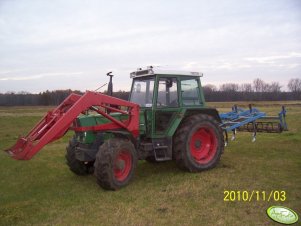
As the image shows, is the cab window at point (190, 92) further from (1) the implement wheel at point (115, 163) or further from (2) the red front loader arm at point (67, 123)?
(1) the implement wheel at point (115, 163)

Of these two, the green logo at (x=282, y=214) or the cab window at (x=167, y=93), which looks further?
the cab window at (x=167, y=93)

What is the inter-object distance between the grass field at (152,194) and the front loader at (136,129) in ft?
1.30

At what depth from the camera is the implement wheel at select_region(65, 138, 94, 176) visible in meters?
7.16

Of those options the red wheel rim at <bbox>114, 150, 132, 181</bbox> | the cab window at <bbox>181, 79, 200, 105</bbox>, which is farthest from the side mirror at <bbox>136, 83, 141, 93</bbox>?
the red wheel rim at <bbox>114, 150, 132, 181</bbox>

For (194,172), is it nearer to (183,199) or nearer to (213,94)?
(183,199)

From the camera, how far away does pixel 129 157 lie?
256 inches

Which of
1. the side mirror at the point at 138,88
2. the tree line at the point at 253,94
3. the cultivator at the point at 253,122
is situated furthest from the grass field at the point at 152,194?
the tree line at the point at 253,94

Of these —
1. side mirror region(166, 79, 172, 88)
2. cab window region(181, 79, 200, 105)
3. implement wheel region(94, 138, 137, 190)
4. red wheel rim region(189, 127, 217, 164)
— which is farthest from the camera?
red wheel rim region(189, 127, 217, 164)

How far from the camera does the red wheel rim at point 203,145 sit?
25.5ft

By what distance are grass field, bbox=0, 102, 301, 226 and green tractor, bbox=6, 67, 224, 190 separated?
42 centimetres

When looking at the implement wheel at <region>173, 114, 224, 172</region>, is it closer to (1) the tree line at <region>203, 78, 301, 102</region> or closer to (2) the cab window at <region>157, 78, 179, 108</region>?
(2) the cab window at <region>157, 78, 179, 108</region>

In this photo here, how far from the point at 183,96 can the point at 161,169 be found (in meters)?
1.81
